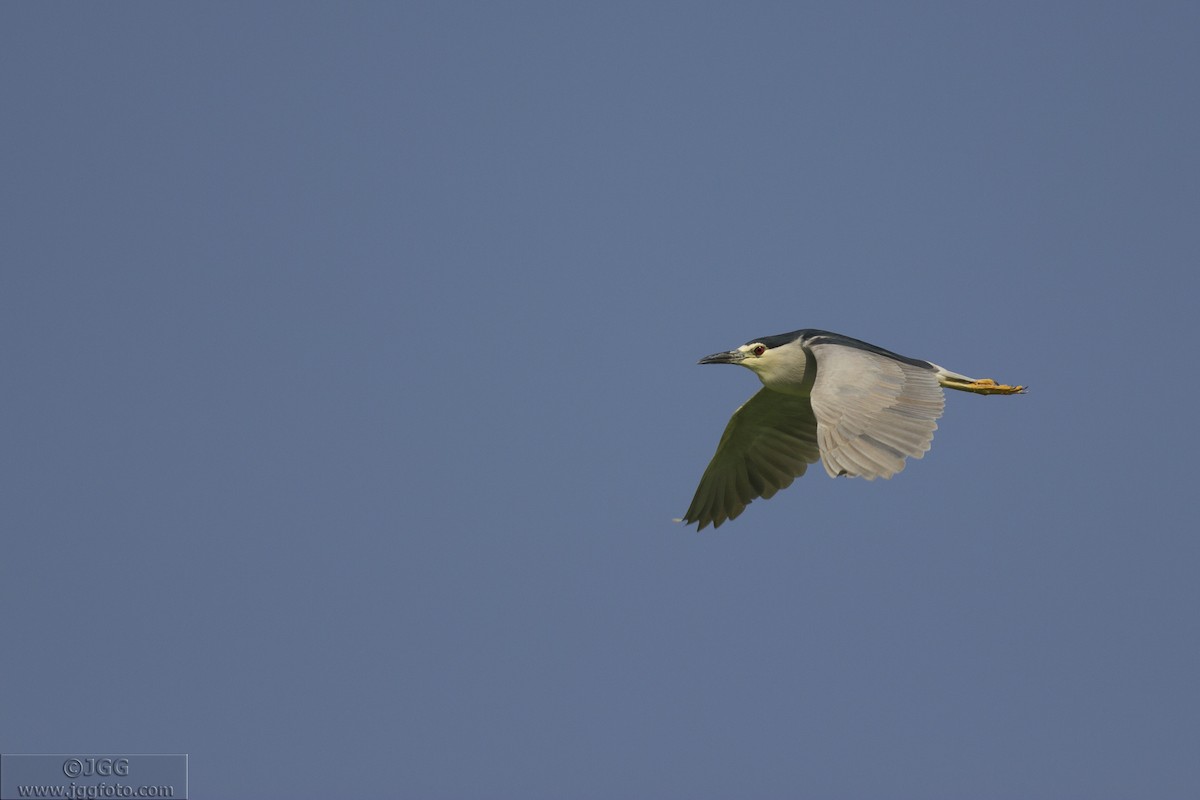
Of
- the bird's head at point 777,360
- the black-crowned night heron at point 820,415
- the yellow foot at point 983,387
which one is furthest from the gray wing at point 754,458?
the yellow foot at point 983,387

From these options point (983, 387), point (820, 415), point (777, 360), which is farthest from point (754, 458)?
point (820, 415)

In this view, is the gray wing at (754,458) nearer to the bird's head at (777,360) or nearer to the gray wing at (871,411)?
the bird's head at (777,360)

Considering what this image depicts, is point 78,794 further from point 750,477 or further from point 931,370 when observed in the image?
point 931,370

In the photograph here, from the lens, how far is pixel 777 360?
13.5m

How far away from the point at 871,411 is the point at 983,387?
297cm

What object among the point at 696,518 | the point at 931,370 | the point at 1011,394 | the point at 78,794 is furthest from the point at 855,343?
the point at 78,794

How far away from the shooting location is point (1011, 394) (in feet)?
43.8

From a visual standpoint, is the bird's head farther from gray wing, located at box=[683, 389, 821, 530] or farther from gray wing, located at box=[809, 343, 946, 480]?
gray wing, located at box=[809, 343, 946, 480]

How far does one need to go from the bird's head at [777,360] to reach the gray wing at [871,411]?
4.01 feet

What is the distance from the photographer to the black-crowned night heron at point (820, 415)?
10.4 metres

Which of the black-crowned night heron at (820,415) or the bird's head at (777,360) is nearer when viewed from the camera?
the black-crowned night heron at (820,415)

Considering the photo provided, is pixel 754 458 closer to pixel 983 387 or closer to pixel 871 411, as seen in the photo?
pixel 983 387

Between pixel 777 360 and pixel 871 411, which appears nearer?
pixel 871 411

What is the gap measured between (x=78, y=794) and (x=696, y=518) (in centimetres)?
728
